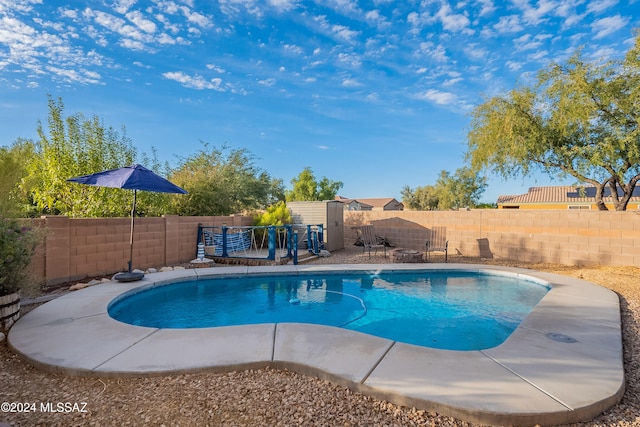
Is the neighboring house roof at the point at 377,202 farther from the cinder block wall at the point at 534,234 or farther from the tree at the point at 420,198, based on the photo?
the cinder block wall at the point at 534,234

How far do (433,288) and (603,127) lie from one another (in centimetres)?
859

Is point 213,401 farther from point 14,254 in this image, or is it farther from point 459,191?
point 459,191

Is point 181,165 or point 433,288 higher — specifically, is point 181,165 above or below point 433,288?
above

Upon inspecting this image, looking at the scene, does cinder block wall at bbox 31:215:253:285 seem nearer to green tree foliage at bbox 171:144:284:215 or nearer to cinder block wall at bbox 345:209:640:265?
green tree foliage at bbox 171:144:284:215

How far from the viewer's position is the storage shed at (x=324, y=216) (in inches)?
456

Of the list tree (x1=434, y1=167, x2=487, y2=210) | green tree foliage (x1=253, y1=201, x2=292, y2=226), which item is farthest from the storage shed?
tree (x1=434, y1=167, x2=487, y2=210)

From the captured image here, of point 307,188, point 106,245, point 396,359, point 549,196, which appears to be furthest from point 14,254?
point 549,196

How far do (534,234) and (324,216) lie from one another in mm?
6537

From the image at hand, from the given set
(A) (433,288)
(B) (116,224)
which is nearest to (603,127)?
(A) (433,288)

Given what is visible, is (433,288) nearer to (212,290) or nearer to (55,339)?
(212,290)

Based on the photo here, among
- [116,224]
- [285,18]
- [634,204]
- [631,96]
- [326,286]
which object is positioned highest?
[285,18]

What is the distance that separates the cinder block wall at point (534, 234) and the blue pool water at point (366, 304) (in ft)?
8.70

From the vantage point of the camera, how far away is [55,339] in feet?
11.4

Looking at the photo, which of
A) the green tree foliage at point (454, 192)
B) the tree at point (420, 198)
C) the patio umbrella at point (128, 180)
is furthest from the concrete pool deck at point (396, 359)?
the tree at point (420, 198)
